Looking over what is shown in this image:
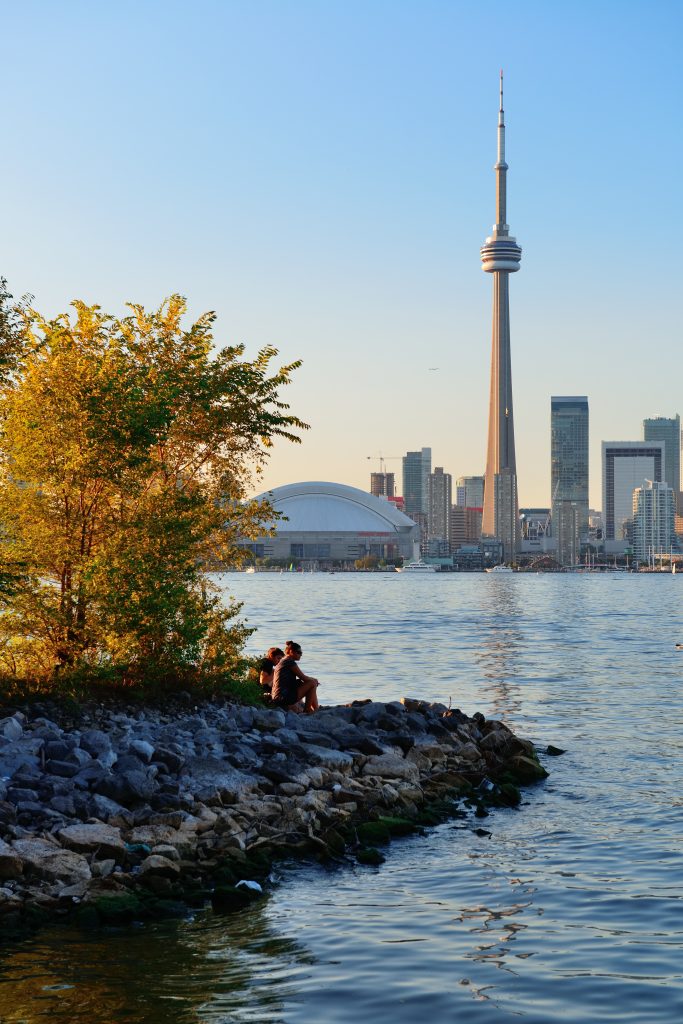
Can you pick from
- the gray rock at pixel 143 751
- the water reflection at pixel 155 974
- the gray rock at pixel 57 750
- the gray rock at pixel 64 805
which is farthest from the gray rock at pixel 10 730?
the water reflection at pixel 155 974

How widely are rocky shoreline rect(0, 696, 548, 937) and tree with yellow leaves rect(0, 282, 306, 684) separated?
48.9 inches

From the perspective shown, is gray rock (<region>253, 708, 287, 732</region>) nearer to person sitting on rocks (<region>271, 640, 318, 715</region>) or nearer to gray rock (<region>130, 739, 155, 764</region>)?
person sitting on rocks (<region>271, 640, 318, 715</region>)

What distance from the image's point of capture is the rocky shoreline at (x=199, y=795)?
40.7 feet

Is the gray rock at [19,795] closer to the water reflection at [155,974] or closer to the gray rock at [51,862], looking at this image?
the gray rock at [51,862]

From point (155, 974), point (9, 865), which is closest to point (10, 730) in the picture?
point (9, 865)

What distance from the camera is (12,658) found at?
746 inches

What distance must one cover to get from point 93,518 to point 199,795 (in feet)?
18.8

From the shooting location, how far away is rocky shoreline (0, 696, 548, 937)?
1239cm

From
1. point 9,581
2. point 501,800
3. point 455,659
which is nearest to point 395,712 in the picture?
point 501,800

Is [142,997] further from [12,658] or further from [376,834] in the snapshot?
[12,658]

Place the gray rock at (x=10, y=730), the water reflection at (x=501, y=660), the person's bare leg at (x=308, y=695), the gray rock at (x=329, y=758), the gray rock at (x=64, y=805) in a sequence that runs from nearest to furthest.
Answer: the gray rock at (x=64, y=805) → the gray rock at (x=10, y=730) → the gray rock at (x=329, y=758) → the person's bare leg at (x=308, y=695) → the water reflection at (x=501, y=660)

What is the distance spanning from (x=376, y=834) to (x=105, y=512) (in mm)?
7136

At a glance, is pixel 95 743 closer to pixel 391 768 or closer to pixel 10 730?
pixel 10 730

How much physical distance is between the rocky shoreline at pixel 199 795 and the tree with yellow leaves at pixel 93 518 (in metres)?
1.24
